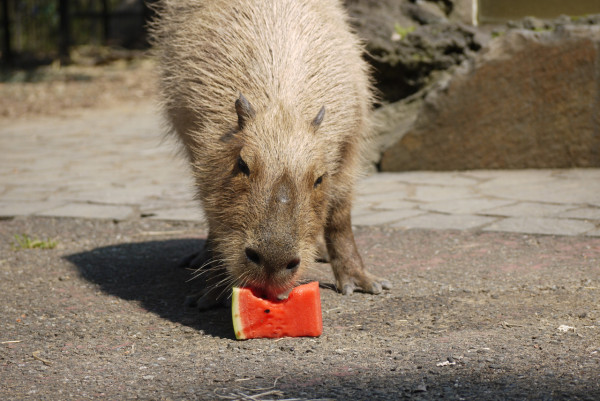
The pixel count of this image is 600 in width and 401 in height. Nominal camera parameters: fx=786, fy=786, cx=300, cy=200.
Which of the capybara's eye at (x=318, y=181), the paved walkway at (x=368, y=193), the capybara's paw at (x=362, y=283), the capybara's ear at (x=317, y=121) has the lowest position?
the paved walkway at (x=368, y=193)

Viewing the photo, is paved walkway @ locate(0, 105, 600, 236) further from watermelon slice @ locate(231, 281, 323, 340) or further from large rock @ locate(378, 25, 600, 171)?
watermelon slice @ locate(231, 281, 323, 340)

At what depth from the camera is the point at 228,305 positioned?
4027 millimetres

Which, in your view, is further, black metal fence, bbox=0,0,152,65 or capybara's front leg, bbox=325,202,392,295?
black metal fence, bbox=0,0,152,65

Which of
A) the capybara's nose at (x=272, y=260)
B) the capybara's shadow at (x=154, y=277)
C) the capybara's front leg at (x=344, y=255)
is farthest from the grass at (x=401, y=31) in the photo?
the capybara's nose at (x=272, y=260)

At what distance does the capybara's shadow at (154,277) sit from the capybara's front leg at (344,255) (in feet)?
2.31

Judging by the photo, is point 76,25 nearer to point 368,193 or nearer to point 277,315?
point 368,193

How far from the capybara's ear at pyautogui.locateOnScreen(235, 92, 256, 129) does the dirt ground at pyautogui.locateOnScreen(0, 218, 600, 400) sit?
38.6 inches

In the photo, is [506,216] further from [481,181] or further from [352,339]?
[352,339]

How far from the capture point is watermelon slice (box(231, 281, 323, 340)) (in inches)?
134

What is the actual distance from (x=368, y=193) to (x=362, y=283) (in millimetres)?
2640

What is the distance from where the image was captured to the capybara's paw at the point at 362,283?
13.7ft

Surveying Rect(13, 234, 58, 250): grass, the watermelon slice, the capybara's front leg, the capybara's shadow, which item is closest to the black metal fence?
Rect(13, 234, 58, 250): grass

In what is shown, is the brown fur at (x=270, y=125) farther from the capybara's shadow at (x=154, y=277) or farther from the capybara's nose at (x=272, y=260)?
Answer: the capybara's shadow at (x=154, y=277)

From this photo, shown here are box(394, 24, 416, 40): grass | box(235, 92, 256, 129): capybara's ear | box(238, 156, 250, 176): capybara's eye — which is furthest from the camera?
box(394, 24, 416, 40): grass
